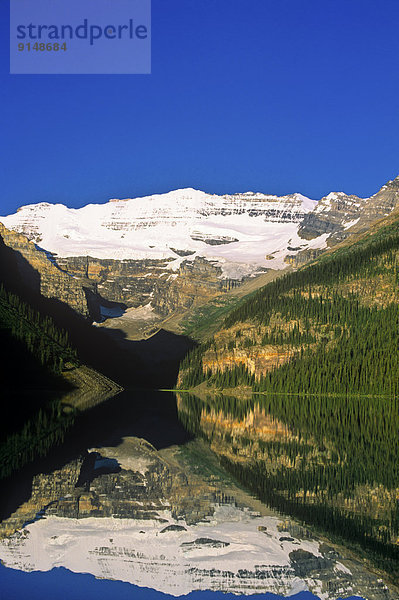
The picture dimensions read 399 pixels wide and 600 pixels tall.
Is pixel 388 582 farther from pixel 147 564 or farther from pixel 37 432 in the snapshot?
pixel 37 432

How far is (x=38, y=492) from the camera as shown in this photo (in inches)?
1945

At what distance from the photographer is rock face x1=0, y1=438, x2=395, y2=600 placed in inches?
1383

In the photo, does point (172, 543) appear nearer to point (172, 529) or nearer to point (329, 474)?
point (172, 529)

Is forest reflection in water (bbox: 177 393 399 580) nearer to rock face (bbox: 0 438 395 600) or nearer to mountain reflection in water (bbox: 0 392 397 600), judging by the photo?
mountain reflection in water (bbox: 0 392 397 600)

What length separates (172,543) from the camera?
134 ft

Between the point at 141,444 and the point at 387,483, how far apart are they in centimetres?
3280

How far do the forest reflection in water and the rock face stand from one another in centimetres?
201

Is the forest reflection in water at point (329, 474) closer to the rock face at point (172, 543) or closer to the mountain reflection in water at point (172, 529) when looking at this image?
the mountain reflection in water at point (172, 529)

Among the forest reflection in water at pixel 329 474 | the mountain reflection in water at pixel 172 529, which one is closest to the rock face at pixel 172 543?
the mountain reflection in water at pixel 172 529

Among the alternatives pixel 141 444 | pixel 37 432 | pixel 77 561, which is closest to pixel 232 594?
pixel 77 561

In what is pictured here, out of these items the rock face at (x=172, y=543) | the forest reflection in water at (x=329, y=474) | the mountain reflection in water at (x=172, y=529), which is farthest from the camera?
the forest reflection in water at (x=329, y=474)

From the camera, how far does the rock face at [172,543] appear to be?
115 feet

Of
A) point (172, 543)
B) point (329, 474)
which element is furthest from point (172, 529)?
point (329, 474)

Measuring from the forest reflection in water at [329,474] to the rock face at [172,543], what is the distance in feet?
6.59
